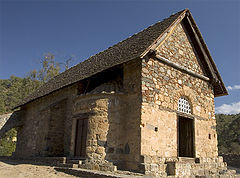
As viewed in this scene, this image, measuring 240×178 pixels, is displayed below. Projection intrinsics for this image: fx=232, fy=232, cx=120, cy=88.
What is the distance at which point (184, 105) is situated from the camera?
1088 cm

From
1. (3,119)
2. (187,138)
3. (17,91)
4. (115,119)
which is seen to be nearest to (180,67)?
(187,138)

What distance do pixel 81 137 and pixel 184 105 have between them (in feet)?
16.2

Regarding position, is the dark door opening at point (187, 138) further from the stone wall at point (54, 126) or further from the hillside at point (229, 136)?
the hillside at point (229, 136)

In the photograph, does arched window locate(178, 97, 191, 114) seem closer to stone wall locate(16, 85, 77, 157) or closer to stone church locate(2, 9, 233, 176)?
stone church locate(2, 9, 233, 176)

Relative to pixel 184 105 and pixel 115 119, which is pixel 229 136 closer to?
pixel 184 105

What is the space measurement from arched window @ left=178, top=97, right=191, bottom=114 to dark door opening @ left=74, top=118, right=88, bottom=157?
430 cm

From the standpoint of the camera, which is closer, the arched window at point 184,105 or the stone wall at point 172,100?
the stone wall at point 172,100

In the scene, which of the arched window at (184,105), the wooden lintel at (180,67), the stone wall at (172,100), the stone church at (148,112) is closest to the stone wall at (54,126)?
the stone church at (148,112)

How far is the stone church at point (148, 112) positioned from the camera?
8.70 m

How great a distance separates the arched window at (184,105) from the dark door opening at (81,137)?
4.30m

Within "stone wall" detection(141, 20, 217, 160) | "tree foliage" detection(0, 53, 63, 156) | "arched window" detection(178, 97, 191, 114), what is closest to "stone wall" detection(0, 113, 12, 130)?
"tree foliage" detection(0, 53, 63, 156)

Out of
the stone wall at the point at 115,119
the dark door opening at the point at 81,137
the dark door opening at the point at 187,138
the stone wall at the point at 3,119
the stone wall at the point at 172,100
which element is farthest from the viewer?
the stone wall at the point at 3,119

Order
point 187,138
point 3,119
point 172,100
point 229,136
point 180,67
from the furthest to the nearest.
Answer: point 229,136
point 3,119
point 187,138
point 180,67
point 172,100

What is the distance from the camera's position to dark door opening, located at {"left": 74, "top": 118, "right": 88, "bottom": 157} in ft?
32.6
